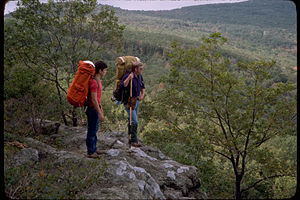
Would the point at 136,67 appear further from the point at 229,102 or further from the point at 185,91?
the point at 229,102

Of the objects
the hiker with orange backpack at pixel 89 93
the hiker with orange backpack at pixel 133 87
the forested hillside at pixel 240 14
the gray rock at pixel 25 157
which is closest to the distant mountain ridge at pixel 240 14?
the forested hillside at pixel 240 14

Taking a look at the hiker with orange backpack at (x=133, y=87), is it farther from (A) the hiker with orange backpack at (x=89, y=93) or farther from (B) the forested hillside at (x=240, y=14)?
(B) the forested hillside at (x=240, y=14)

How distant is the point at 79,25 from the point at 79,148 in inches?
230

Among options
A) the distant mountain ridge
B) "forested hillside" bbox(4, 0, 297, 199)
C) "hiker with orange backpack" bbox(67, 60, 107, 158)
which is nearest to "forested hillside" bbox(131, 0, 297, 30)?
the distant mountain ridge

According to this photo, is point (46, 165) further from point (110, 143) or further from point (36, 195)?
point (110, 143)

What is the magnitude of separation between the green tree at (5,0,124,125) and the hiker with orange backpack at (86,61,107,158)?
10.7 ft

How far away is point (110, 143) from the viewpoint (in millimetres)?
6305

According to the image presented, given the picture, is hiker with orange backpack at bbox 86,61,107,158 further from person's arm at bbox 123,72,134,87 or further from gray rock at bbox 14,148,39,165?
gray rock at bbox 14,148,39,165

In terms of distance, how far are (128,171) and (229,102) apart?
5.72 metres

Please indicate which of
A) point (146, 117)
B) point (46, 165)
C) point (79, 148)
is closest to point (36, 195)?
point (46, 165)

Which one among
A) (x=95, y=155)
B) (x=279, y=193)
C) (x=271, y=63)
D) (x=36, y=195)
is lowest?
(x=279, y=193)

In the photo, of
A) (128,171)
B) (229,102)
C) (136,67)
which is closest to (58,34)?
(136,67)

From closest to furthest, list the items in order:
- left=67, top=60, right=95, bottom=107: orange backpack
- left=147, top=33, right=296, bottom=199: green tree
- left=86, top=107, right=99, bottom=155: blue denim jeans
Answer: left=67, top=60, right=95, bottom=107: orange backpack → left=86, top=107, right=99, bottom=155: blue denim jeans → left=147, top=33, right=296, bottom=199: green tree

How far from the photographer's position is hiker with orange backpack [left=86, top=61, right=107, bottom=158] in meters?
4.32
